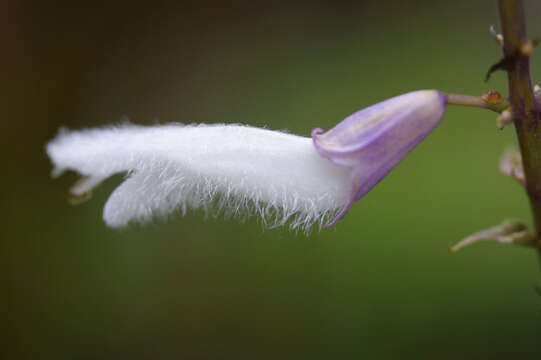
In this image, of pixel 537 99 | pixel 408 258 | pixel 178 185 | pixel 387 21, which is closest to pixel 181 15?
pixel 387 21

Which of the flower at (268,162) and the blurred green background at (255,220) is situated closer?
the flower at (268,162)

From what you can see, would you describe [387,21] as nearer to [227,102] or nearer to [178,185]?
[227,102]

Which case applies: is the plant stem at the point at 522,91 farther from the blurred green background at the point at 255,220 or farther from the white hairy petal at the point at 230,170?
the blurred green background at the point at 255,220

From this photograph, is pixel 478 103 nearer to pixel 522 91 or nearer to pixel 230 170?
pixel 522 91

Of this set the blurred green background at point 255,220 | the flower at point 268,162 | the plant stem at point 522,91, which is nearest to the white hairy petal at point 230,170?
the flower at point 268,162

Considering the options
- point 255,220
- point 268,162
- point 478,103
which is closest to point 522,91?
point 478,103

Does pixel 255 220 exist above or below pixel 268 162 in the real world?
below

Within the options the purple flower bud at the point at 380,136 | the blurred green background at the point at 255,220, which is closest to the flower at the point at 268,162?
the purple flower bud at the point at 380,136
